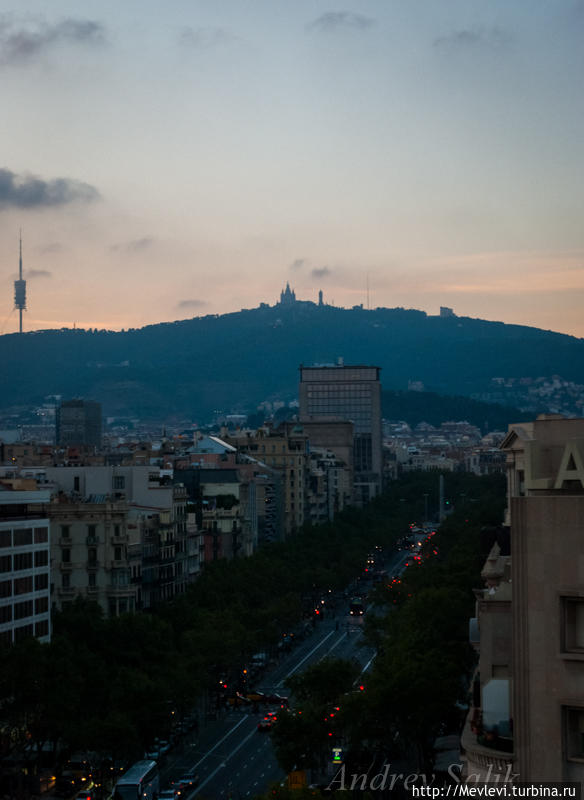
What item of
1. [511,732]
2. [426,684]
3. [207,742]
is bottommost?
[207,742]

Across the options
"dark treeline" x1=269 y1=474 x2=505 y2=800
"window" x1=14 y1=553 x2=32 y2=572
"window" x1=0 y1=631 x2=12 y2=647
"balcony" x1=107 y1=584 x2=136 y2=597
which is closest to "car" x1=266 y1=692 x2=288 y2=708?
"balcony" x1=107 y1=584 x2=136 y2=597

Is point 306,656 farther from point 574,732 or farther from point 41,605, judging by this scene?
point 574,732

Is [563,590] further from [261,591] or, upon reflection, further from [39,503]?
[261,591]

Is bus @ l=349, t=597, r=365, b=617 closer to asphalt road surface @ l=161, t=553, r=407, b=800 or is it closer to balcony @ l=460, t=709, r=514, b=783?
asphalt road surface @ l=161, t=553, r=407, b=800

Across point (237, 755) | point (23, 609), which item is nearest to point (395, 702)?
point (237, 755)

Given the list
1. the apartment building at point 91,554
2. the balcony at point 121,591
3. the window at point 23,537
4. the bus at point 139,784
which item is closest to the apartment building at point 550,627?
the bus at point 139,784

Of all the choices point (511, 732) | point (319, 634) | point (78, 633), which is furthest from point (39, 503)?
point (511, 732)
